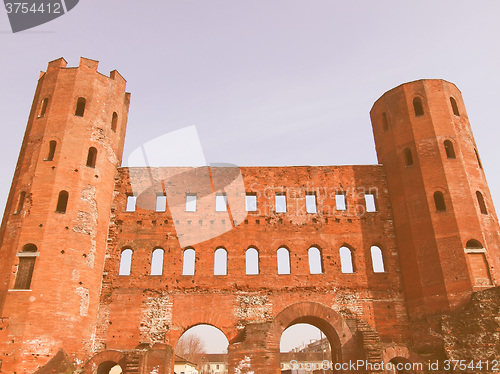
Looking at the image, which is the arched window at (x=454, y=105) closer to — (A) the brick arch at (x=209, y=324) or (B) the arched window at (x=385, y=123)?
(B) the arched window at (x=385, y=123)

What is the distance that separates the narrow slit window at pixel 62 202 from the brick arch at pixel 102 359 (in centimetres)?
604

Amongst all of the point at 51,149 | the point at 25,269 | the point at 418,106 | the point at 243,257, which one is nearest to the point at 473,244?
the point at 418,106

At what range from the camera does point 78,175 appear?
16844 mm

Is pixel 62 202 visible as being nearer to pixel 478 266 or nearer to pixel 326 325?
pixel 326 325

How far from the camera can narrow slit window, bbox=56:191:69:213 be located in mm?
16547

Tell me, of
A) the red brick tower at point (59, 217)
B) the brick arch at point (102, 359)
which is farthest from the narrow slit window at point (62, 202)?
the brick arch at point (102, 359)

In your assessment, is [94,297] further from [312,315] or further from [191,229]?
[312,315]

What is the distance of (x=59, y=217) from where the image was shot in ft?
52.0

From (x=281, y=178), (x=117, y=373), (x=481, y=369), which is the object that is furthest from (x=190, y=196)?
(x=117, y=373)

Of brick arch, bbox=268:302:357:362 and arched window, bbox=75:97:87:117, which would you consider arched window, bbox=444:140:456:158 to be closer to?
brick arch, bbox=268:302:357:362

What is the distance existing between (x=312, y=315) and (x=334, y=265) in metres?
2.96

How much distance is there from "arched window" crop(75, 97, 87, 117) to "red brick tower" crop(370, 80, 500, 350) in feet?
47.8

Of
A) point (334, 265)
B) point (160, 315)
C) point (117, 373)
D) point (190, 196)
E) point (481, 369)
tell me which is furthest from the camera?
point (117, 373)

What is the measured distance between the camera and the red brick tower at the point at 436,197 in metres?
15.5
